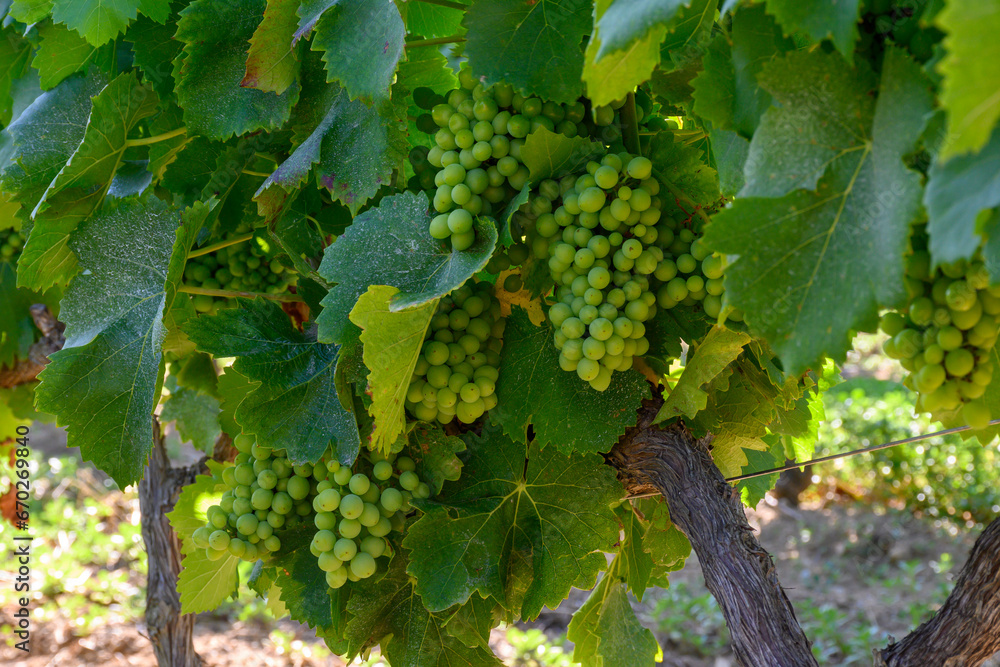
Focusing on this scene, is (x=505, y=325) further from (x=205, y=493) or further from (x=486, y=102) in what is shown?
(x=205, y=493)

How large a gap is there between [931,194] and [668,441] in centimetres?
52

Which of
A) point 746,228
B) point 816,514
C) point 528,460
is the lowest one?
point 816,514

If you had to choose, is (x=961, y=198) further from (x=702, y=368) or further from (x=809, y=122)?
(x=702, y=368)

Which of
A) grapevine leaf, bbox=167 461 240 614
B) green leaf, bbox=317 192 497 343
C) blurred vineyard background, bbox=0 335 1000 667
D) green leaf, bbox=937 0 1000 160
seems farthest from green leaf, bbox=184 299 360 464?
blurred vineyard background, bbox=0 335 1000 667

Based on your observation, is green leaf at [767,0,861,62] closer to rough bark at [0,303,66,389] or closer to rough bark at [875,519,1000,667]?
rough bark at [875,519,1000,667]

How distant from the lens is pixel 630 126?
875 millimetres

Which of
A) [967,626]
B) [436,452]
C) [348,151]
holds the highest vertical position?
[348,151]

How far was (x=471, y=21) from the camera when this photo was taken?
0.83 m

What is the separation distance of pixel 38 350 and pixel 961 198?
2029 millimetres

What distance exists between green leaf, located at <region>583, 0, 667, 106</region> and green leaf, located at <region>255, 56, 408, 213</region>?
0.29m

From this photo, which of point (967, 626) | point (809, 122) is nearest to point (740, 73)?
point (809, 122)

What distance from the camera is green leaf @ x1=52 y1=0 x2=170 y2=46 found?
3.41 feet

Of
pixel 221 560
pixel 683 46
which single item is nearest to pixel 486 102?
pixel 683 46

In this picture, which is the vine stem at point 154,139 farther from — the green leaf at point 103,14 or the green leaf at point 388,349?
the green leaf at point 388,349
